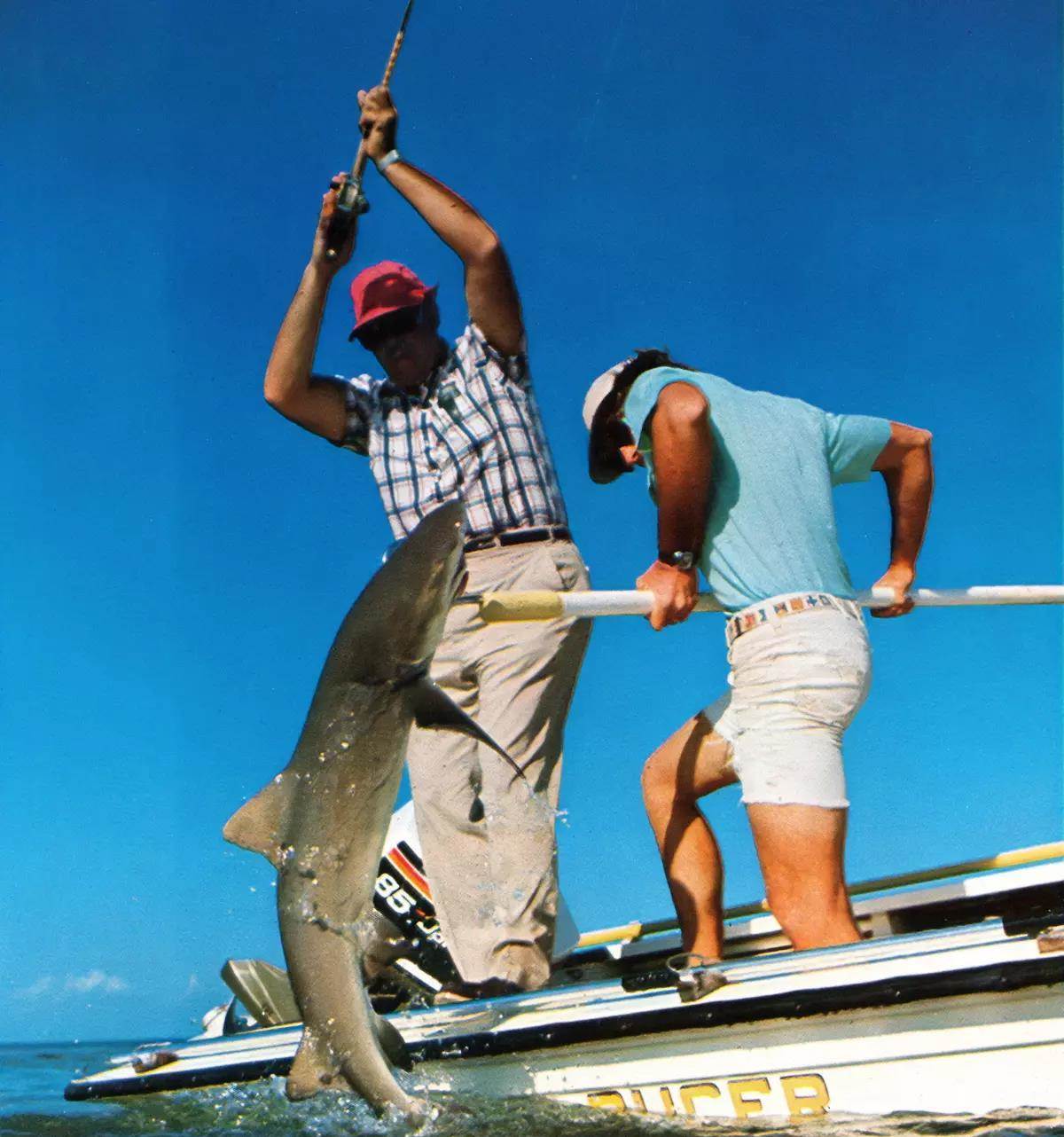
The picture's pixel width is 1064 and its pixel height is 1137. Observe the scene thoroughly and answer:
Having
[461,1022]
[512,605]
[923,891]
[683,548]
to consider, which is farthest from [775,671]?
[923,891]

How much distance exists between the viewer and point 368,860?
145 inches

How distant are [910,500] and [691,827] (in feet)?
4.73

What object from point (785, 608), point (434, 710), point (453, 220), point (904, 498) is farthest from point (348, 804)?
point (904, 498)

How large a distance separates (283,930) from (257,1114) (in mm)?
1203

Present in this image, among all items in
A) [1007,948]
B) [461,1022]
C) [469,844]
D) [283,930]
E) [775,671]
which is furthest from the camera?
[469,844]

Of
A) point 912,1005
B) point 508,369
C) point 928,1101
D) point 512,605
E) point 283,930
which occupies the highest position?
point 508,369

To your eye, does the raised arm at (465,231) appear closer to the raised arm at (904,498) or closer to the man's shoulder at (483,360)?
the man's shoulder at (483,360)

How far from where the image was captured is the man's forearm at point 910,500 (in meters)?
4.73

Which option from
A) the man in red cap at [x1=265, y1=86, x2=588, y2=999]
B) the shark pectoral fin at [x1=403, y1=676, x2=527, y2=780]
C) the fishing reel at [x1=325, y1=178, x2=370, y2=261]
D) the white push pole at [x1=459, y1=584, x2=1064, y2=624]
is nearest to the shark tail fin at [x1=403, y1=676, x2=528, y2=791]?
the shark pectoral fin at [x1=403, y1=676, x2=527, y2=780]

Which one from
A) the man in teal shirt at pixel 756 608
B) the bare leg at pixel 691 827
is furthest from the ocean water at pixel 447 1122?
the bare leg at pixel 691 827

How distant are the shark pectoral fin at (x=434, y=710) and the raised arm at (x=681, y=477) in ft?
3.07

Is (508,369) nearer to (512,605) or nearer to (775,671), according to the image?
(512,605)

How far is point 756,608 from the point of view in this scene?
4012 millimetres

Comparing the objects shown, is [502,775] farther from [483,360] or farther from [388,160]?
[388,160]
